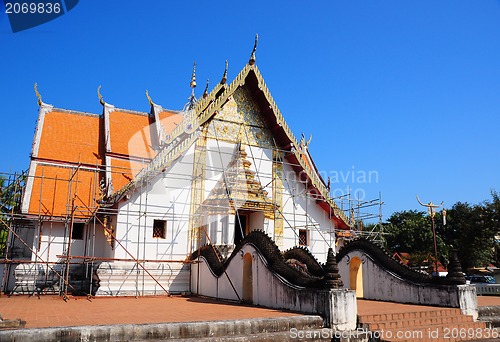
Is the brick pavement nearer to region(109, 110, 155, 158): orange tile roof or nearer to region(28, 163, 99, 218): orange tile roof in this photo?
region(28, 163, 99, 218): orange tile roof

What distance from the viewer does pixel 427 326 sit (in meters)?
7.87

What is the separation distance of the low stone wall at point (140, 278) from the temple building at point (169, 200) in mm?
28

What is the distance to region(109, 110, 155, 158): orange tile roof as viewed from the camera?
16.4 meters

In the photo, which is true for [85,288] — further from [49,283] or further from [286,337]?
A: [286,337]

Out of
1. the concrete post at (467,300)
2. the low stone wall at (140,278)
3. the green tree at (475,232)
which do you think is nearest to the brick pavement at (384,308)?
the concrete post at (467,300)

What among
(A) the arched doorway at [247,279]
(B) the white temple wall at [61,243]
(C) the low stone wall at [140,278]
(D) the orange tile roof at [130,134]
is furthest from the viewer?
(D) the orange tile roof at [130,134]

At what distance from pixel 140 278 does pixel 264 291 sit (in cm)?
451

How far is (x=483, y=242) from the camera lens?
30.3m

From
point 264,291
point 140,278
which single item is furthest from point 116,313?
point 140,278

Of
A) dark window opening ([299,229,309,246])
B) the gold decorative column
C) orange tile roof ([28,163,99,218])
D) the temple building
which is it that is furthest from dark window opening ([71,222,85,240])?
dark window opening ([299,229,309,246])

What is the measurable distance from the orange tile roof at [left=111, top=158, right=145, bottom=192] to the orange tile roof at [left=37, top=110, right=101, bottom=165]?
890 millimetres

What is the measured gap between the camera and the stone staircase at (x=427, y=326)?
7324mm

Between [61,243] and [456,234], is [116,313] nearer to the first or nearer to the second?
[61,243]

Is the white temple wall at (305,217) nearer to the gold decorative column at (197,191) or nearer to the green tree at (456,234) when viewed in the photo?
the gold decorative column at (197,191)
